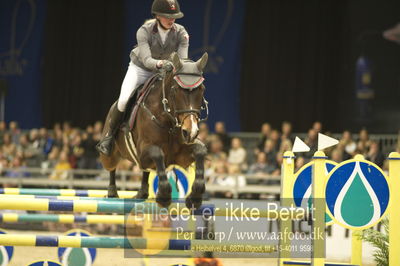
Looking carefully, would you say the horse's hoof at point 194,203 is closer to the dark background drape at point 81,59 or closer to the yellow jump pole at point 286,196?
the yellow jump pole at point 286,196

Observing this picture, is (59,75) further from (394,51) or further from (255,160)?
(394,51)

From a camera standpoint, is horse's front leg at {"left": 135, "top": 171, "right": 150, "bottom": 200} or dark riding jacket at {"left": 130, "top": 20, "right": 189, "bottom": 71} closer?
dark riding jacket at {"left": 130, "top": 20, "right": 189, "bottom": 71}

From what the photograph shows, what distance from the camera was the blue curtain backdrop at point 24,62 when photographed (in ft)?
53.1

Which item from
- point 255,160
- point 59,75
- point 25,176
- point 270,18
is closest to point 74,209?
point 255,160

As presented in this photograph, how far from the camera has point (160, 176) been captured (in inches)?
169

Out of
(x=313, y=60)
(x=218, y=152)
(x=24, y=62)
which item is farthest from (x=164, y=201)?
(x=24, y=62)

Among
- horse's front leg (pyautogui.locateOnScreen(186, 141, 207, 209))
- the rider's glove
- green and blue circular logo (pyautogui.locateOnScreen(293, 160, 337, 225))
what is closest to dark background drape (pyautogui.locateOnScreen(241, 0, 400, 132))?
green and blue circular logo (pyautogui.locateOnScreen(293, 160, 337, 225))

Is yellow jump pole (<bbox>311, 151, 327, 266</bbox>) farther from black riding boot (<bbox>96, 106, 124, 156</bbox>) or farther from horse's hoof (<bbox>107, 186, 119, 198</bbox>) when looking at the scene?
horse's hoof (<bbox>107, 186, 119, 198</bbox>)

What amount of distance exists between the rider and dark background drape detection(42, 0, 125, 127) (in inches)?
400

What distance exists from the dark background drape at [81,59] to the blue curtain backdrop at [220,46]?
6.06 ft

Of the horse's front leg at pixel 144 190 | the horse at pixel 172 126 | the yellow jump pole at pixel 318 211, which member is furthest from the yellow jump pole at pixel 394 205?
the horse's front leg at pixel 144 190

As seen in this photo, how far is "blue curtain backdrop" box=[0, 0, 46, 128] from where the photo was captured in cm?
1617

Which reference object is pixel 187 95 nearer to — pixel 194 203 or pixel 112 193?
pixel 194 203

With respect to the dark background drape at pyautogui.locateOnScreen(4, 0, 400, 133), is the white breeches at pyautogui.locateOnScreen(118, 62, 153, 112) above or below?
below
